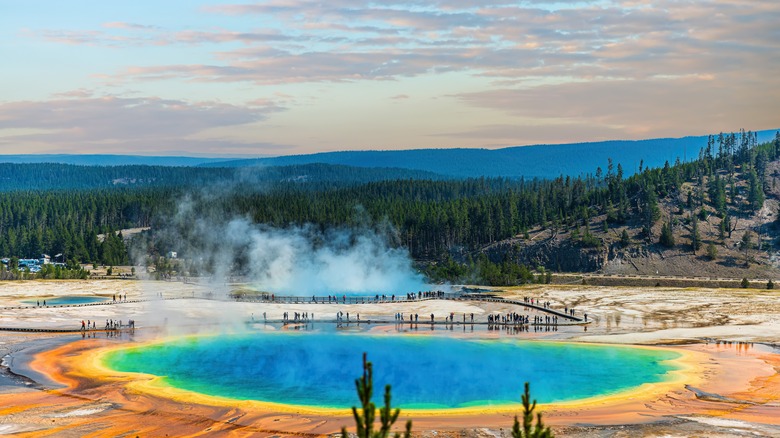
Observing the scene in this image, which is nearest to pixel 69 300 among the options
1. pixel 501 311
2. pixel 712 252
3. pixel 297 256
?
pixel 297 256

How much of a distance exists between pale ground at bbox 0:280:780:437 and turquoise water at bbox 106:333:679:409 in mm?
4896

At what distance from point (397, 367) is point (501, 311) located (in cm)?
2360

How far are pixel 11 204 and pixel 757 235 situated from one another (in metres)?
127

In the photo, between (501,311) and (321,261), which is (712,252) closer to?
(501,311)

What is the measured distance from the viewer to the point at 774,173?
128 m

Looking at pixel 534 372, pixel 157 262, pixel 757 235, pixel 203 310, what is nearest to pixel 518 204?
pixel 757 235

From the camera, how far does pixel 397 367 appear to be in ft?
142

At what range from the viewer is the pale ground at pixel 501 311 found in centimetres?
5369

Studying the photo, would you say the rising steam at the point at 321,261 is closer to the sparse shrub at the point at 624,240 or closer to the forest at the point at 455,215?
the forest at the point at 455,215

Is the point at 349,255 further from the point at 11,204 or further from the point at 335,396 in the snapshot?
the point at 11,204

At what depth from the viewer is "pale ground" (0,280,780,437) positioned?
176 ft

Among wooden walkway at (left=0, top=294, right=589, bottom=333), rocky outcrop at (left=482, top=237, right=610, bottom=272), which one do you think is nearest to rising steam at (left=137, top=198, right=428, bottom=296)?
wooden walkway at (left=0, top=294, right=589, bottom=333)

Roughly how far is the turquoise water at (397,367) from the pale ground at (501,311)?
4896 millimetres

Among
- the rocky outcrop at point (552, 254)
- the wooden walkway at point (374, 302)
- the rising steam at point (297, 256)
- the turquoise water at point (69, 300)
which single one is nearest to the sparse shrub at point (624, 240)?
the rocky outcrop at point (552, 254)
